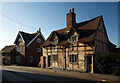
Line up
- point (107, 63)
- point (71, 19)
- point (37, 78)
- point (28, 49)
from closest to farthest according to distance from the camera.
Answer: point (37, 78) → point (107, 63) → point (71, 19) → point (28, 49)

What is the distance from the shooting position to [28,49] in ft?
102

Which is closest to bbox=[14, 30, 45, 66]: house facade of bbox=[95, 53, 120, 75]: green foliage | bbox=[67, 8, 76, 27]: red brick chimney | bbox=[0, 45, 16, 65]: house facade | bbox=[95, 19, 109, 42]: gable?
bbox=[0, 45, 16, 65]: house facade

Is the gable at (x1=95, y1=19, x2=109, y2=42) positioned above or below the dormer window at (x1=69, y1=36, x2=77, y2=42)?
above

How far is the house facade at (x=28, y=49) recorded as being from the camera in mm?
30547

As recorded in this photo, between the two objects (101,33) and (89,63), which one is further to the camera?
(101,33)

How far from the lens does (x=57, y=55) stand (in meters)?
21.2

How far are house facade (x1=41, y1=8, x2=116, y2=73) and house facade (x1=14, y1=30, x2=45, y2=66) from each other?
347 inches

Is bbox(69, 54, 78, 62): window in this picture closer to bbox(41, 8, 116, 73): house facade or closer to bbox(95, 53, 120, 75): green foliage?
bbox(41, 8, 116, 73): house facade

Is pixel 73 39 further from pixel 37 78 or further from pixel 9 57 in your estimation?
pixel 9 57

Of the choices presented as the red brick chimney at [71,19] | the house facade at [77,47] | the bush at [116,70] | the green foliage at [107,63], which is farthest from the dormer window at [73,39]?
the bush at [116,70]

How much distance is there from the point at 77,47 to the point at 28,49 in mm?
18044

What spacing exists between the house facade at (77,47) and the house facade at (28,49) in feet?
28.9

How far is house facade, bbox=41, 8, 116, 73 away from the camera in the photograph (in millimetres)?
16612

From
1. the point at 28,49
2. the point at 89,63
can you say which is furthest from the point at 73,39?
the point at 28,49
